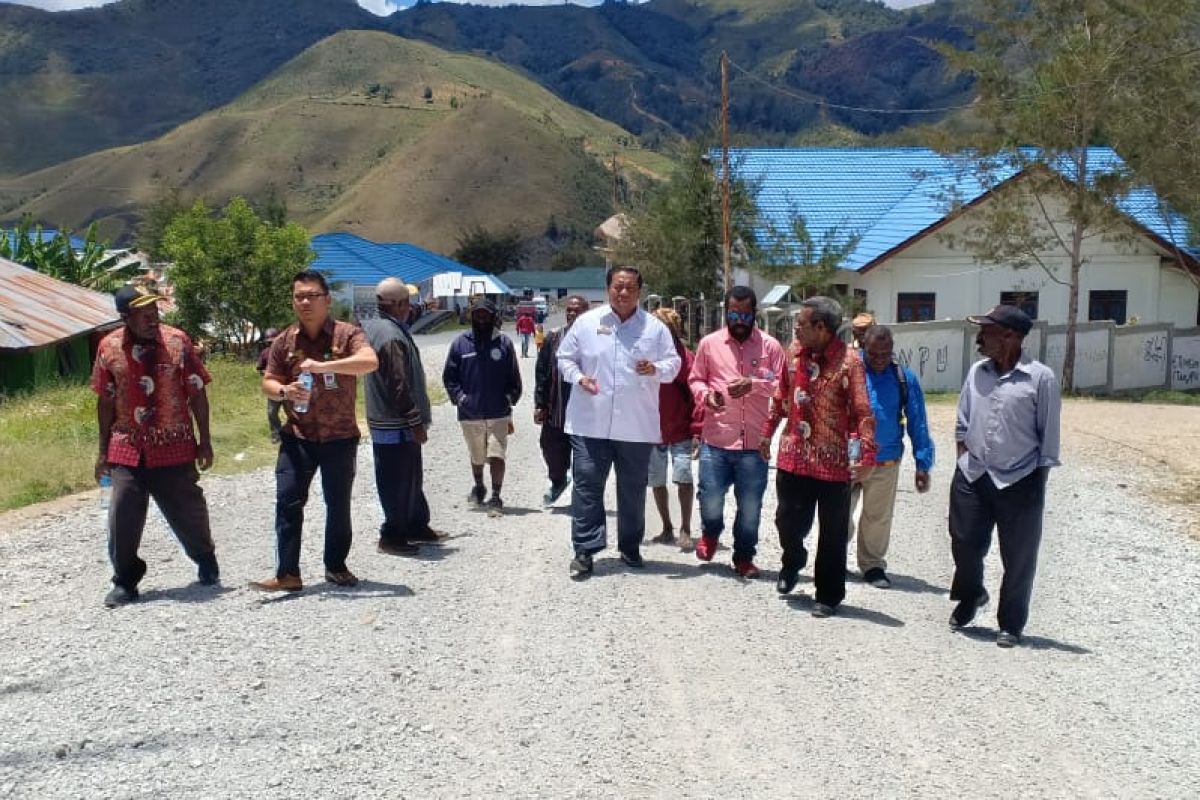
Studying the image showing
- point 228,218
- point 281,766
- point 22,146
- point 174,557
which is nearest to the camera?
point 281,766

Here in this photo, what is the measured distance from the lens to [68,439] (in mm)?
13984

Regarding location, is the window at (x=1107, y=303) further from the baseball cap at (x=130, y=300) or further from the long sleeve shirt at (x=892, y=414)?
the baseball cap at (x=130, y=300)

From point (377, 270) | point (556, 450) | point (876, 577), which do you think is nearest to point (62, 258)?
point (556, 450)

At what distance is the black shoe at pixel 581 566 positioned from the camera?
6992 mm

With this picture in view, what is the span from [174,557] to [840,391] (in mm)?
4700

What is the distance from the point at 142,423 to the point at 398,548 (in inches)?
80.0

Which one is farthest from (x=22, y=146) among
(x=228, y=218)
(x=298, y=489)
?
(x=298, y=489)

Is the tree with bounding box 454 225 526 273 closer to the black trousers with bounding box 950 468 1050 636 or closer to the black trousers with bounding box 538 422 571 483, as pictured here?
the black trousers with bounding box 538 422 571 483

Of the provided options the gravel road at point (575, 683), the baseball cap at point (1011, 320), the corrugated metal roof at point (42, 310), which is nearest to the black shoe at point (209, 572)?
the gravel road at point (575, 683)

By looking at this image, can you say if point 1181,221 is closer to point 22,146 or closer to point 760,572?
point 760,572

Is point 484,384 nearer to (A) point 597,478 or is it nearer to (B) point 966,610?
(A) point 597,478

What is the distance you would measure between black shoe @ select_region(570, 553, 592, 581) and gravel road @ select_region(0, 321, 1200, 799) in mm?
118

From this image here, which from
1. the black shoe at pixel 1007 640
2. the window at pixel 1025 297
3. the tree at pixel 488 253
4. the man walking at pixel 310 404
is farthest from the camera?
the tree at pixel 488 253

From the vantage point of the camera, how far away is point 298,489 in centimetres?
648
